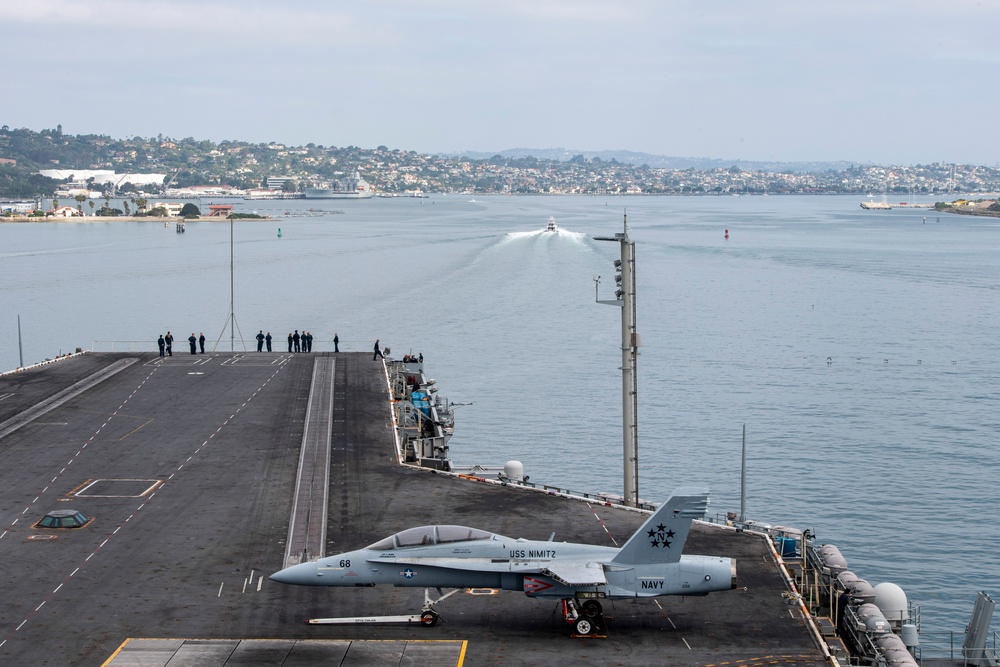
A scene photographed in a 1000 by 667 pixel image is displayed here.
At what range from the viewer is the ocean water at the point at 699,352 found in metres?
55.5

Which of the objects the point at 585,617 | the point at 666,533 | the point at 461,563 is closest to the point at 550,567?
the point at 585,617

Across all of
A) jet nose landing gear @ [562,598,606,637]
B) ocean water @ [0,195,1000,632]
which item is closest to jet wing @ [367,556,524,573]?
jet nose landing gear @ [562,598,606,637]

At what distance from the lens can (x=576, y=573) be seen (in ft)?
89.4

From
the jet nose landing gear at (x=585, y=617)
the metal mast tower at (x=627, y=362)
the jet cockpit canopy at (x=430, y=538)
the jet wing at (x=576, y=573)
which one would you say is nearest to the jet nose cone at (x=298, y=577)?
the jet cockpit canopy at (x=430, y=538)

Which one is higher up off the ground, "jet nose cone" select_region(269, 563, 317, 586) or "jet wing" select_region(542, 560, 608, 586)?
"jet wing" select_region(542, 560, 608, 586)

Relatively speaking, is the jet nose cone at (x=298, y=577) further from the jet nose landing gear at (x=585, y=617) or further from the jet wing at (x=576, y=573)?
the jet nose landing gear at (x=585, y=617)

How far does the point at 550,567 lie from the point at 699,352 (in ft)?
244

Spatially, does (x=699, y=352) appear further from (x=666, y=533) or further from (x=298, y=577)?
(x=298, y=577)

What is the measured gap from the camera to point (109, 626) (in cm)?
2770

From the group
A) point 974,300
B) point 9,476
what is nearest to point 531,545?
point 9,476

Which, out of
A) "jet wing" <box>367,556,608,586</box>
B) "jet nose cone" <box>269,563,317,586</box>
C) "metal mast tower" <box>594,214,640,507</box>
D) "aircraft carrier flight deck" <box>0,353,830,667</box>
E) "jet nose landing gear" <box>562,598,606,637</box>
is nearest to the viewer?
"aircraft carrier flight deck" <box>0,353,830,667</box>

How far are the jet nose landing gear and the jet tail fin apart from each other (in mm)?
1352

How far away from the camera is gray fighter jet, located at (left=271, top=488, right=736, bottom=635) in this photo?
27500 mm

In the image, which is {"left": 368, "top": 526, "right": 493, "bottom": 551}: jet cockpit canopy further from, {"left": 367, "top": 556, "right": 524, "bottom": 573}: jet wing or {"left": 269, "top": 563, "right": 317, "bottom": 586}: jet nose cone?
{"left": 269, "top": 563, "right": 317, "bottom": 586}: jet nose cone
